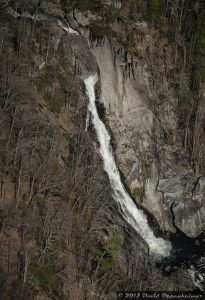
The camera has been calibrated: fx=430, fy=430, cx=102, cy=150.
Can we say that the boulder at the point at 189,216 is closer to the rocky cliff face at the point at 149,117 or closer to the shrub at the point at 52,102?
the rocky cliff face at the point at 149,117

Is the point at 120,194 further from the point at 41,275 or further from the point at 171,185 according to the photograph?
the point at 41,275

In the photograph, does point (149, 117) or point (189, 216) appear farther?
point (149, 117)

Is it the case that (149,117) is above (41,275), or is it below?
above

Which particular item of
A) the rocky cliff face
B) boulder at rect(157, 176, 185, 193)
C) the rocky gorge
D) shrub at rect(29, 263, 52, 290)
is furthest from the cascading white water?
shrub at rect(29, 263, 52, 290)

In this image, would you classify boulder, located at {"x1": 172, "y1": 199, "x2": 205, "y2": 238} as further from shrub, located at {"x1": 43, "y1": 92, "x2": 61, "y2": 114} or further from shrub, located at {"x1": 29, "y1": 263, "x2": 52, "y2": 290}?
shrub, located at {"x1": 29, "y1": 263, "x2": 52, "y2": 290}

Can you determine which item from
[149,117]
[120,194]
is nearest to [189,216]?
[120,194]

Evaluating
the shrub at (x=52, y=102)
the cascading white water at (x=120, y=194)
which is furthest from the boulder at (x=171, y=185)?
the shrub at (x=52, y=102)

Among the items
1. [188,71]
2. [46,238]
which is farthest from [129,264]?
[188,71]
